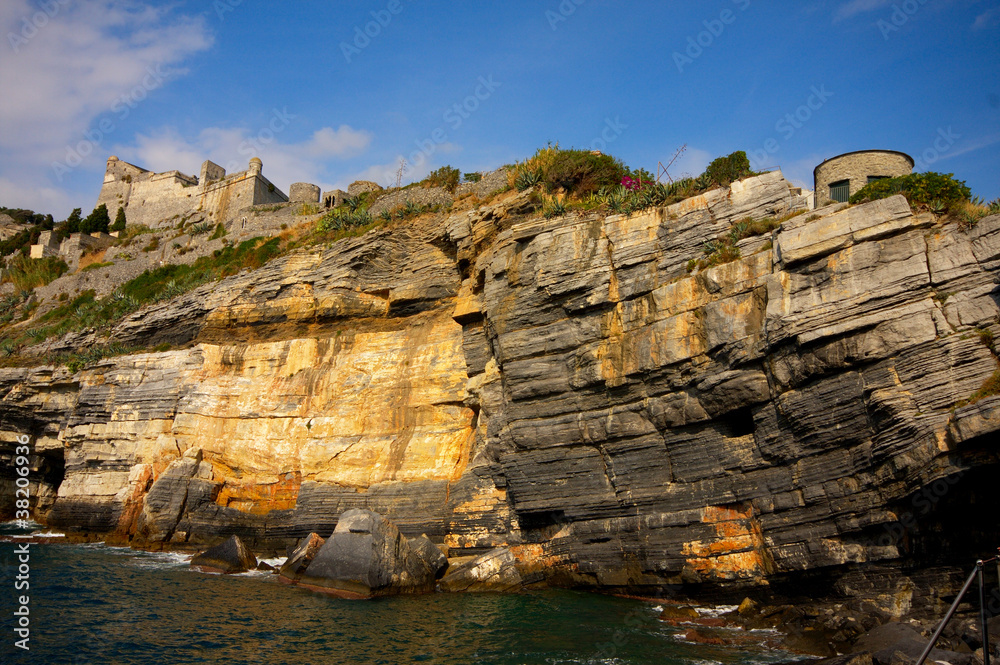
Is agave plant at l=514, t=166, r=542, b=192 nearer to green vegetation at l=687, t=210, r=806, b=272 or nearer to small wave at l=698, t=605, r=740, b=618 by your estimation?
green vegetation at l=687, t=210, r=806, b=272

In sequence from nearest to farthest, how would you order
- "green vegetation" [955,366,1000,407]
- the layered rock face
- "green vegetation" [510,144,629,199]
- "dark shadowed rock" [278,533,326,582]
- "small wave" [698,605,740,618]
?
"green vegetation" [955,366,1000,407] < the layered rock face < "small wave" [698,605,740,618] < "dark shadowed rock" [278,533,326,582] < "green vegetation" [510,144,629,199]

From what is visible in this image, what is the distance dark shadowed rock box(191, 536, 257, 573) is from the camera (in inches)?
738

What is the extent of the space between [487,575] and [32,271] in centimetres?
4156

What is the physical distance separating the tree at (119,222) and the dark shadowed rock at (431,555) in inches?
1597

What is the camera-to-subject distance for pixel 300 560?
17484 millimetres

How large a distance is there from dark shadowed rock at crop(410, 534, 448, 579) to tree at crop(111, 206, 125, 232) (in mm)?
40566

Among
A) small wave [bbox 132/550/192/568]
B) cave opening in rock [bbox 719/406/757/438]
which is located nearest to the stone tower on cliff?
small wave [bbox 132/550/192/568]

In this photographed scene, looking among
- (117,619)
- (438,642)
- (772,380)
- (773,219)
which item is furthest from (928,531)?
(117,619)

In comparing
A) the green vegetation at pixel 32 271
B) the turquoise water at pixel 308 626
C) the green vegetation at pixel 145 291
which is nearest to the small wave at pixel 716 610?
the turquoise water at pixel 308 626

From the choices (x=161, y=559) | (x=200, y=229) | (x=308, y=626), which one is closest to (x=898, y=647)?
(x=308, y=626)

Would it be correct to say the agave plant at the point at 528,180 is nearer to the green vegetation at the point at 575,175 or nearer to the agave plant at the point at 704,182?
the green vegetation at the point at 575,175

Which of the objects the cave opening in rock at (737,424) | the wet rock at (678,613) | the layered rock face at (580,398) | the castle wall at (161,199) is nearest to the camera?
the layered rock face at (580,398)

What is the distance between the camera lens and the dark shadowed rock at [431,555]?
1742 centimetres

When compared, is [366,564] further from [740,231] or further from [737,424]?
[740,231]
